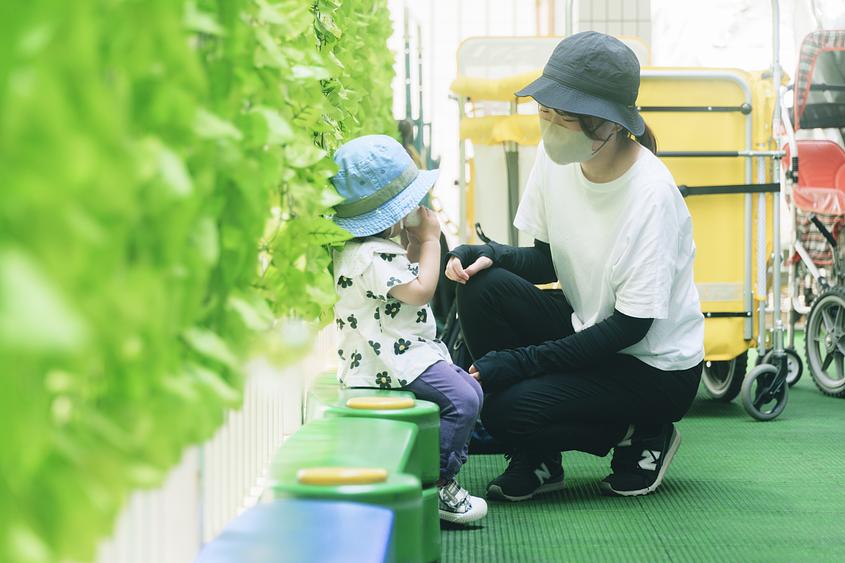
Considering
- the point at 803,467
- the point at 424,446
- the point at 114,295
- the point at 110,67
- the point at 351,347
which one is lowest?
the point at 803,467

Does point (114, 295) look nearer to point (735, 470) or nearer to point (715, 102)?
point (735, 470)

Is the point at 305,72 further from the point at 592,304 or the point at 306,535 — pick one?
the point at 592,304

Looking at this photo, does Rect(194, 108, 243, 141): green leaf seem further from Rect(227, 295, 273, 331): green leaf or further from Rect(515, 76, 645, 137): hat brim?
Rect(515, 76, 645, 137): hat brim

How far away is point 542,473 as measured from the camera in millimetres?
2459

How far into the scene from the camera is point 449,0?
22.8 ft

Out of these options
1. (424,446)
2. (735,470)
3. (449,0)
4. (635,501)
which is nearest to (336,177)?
(424,446)

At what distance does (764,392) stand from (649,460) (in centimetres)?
120

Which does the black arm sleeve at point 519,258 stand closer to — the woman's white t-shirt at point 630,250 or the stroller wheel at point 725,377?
the woman's white t-shirt at point 630,250

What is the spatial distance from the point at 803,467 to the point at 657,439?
54cm

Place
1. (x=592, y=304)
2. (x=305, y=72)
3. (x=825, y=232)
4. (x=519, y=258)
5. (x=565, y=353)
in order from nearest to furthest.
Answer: (x=305, y=72) < (x=565, y=353) < (x=592, y=304) < (x=519, y=258) < (x=825, y=232)

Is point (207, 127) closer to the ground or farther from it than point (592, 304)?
farther from it

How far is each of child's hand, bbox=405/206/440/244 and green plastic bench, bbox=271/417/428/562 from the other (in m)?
0.62

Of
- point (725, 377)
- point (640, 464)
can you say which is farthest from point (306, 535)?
point (725, 377)

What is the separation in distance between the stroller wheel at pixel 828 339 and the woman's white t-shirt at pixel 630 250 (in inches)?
71.3
